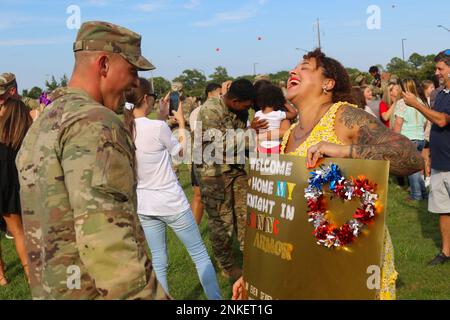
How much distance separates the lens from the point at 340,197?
2.65 m

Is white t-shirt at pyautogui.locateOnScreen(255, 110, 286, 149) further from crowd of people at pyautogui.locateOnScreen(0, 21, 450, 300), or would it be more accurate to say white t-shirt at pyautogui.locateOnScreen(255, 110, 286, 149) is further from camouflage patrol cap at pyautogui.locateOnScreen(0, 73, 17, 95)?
camouflage patrol cap at pyautogui.locateOnScreen(0, 73, 17, 95)

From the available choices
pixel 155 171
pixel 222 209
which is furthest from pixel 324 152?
pixel 222 209

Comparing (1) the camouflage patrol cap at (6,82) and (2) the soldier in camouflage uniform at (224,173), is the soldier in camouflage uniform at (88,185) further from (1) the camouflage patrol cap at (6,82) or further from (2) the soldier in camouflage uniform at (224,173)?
(1) the camouflage patrol cap at (6,82)

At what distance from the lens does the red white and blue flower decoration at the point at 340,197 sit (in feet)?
8.31

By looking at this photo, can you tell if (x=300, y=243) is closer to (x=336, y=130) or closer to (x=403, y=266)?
(x=336, y=130)

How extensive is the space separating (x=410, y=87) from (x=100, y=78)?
23.0ft

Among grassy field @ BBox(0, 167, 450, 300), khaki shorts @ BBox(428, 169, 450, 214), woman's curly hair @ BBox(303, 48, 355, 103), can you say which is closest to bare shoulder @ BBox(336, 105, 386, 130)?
woman's curly hair @ BBox(303, 48, 355, 103)

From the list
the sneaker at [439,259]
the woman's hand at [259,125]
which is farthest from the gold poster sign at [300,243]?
the sneaker at [439,259]

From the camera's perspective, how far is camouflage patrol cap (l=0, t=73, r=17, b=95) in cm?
612

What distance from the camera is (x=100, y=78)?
84.9 inches

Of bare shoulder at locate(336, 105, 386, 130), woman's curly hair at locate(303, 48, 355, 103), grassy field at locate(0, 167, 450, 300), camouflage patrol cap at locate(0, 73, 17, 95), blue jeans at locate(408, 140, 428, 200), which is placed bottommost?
grassy field at locate(0, 167, 450, 300)

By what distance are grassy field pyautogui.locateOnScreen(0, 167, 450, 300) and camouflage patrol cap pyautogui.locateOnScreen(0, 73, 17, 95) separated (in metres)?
2.35

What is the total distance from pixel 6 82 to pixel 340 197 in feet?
15.8

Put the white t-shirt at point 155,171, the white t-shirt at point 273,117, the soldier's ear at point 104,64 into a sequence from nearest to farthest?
the soldier's ear at point 104,64 → the white t-shirt at point 155,171 → the white t-shirt at point 273,117
